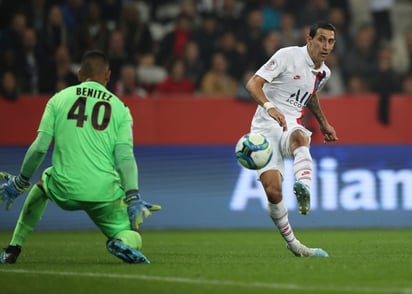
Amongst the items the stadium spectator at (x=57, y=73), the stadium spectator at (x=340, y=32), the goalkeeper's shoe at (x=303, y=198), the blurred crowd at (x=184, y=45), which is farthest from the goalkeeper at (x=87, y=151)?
the stadium spectator at (x=340, y=32)

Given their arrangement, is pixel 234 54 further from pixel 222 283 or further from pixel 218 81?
pixel 222 283

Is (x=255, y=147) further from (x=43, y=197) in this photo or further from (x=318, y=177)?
(x=318, y=177)

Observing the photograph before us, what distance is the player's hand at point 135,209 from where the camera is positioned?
903 centimetres

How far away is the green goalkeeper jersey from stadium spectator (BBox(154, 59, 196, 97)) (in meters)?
8.88

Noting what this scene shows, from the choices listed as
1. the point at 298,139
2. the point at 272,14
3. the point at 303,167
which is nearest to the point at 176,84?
the point at 272,14

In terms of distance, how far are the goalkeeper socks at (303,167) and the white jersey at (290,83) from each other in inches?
20.8

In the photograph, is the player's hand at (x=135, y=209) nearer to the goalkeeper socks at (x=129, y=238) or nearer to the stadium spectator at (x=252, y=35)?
the goalkeeper socks at (x=129, y=238)

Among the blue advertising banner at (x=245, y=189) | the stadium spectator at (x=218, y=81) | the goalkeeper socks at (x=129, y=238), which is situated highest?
the goalkeeper socks at (x=129, y=238)

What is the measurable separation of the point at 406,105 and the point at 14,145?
6.91 metres

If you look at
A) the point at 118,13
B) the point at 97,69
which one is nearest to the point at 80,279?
the point at 97,69

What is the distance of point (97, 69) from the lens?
31.7 ft

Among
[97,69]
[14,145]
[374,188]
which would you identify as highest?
[97,69]

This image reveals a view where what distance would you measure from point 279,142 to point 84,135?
2392 mm

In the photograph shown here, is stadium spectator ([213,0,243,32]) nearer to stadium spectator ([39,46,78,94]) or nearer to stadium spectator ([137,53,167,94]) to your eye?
stadium spectator ([137,53,167,94])
